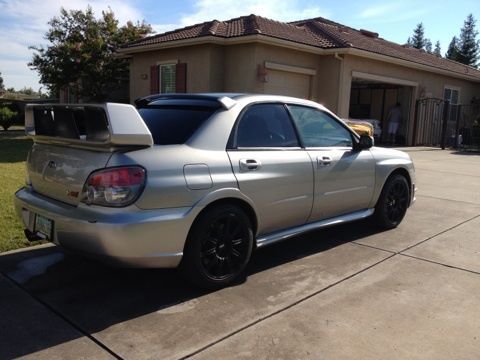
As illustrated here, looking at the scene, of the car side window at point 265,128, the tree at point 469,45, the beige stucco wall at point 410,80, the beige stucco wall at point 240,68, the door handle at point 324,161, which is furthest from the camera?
the tree at point 469,45

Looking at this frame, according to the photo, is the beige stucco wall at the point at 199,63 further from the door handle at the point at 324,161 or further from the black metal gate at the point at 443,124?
the door handle at the point at 324,161

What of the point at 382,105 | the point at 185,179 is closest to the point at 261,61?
the point at 382,105

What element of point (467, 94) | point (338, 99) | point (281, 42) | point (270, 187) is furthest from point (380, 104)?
point (270, 187)

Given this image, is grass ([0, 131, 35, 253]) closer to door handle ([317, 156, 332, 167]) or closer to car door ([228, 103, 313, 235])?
car door ([228, 103, 313, 235])

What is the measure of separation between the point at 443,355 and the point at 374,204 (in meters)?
2.77

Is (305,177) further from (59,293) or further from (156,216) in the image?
(59,293)

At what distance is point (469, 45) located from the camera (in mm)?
68688

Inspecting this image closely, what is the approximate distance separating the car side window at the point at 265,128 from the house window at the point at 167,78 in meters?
11.9

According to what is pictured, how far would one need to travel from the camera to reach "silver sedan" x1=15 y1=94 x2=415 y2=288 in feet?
11.0

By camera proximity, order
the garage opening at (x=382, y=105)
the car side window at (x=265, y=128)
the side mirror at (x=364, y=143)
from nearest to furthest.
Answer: the car side window at (x=265, y=128), the side mirror at (x=364, y=143), the garage opening at (x=382, y=105)

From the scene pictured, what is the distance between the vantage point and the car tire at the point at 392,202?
572cm

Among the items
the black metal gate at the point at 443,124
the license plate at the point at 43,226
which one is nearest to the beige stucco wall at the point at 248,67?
the black metal gate at the point at 443,124

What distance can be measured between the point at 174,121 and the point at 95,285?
152cm

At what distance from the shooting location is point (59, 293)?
12.4ft
